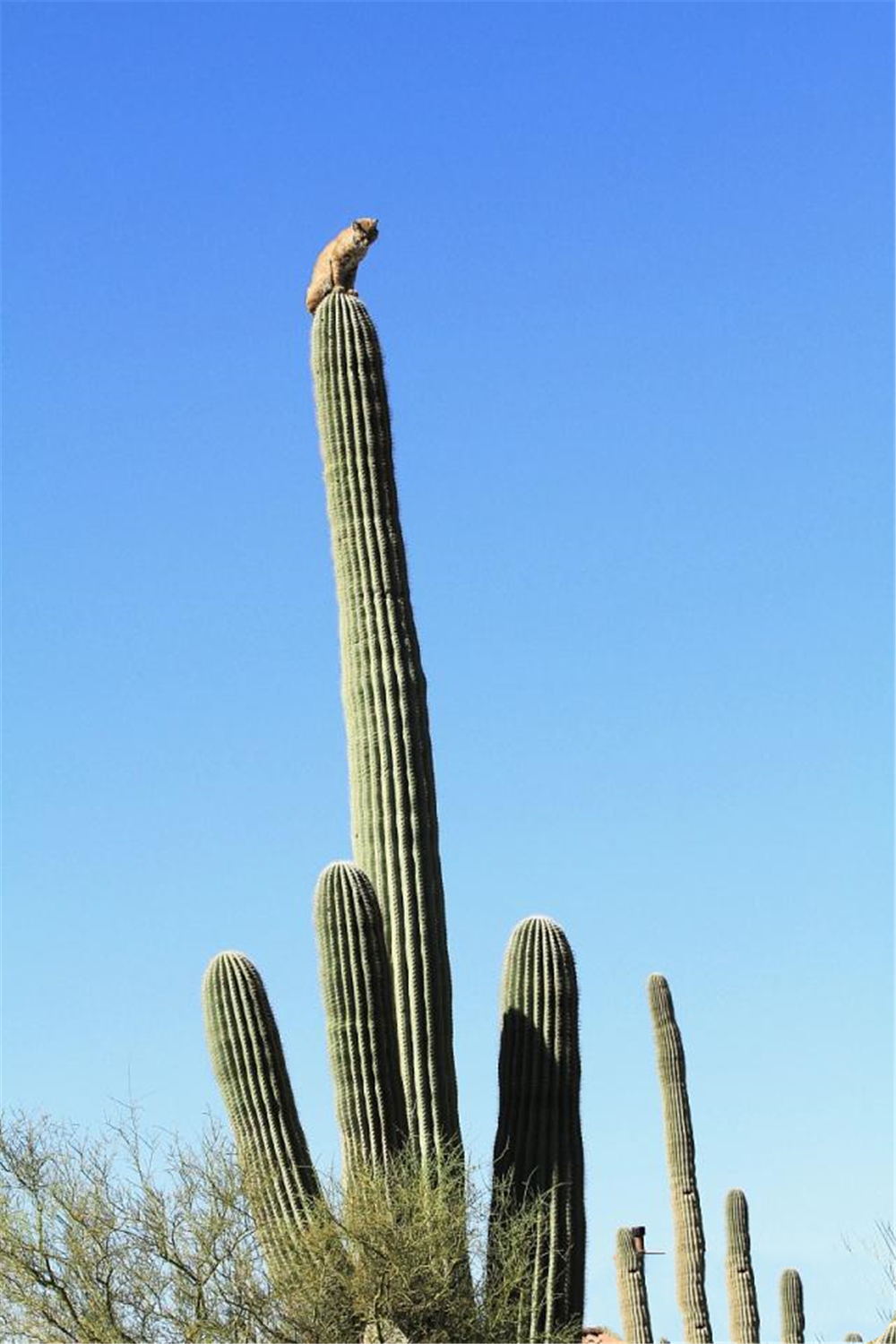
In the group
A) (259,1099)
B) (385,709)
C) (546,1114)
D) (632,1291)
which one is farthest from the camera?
(632,1291)

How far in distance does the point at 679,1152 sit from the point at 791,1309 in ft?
9.77

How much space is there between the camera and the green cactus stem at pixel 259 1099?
43.9ft

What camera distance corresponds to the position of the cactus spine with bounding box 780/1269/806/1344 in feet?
83.1

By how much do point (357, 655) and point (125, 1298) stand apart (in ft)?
14.5

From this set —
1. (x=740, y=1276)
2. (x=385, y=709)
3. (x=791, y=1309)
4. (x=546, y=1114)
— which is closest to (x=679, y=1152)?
(x=740, y=1276)

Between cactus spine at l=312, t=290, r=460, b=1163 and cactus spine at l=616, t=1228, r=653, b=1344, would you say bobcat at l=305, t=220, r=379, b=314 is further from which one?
cactus spine at l=616, t=1228, r=653, b=1344

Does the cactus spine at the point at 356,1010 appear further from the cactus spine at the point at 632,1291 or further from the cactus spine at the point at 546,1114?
the cactus spine at the point at 632,1291

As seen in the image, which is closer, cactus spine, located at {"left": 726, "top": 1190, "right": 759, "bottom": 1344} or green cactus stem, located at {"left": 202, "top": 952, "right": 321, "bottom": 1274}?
green cactus stem, located at {"left": 202, "top": 952, "right": 321, "bottom": 1274}

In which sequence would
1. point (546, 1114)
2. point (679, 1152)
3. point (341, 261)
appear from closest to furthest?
point (546, 1114)
point (341, 261)
point (679, 1152)

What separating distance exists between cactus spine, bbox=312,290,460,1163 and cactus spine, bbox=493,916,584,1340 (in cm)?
45

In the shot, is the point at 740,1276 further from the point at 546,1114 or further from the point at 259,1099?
the point at 259,1099

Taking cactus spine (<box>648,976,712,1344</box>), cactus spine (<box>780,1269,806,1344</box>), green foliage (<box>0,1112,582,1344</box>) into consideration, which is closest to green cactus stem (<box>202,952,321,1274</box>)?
green foliage (<box>0,1112,582,1344</box>)

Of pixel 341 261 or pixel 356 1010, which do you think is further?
pixel 341 261

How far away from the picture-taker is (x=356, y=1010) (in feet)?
43.7
